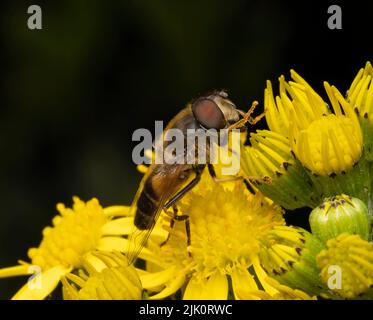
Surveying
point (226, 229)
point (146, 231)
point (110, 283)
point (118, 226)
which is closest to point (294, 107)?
point (226, 229)

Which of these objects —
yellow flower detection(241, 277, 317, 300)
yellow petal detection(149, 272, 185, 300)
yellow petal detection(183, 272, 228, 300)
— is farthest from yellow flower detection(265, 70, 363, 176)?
yellow petal detection(149, 272, 185, 300)

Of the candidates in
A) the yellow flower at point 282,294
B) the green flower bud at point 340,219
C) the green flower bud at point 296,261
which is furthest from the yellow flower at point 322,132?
the yellow flower at point 282,294

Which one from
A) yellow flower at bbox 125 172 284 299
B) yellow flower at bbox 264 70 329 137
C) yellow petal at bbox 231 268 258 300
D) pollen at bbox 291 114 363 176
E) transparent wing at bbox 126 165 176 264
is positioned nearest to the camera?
pollen at bbox 291 114 363 176

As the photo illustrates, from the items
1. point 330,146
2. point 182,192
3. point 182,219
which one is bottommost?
point 182,219

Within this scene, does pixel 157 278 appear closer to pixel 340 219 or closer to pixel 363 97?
pixel 340 219

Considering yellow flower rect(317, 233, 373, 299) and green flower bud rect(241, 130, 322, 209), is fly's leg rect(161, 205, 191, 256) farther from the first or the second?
yellow flower rect(317, 233, 373, 299)

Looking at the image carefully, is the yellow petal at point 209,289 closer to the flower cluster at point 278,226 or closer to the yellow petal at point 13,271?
the flower cluster at point 278,226
